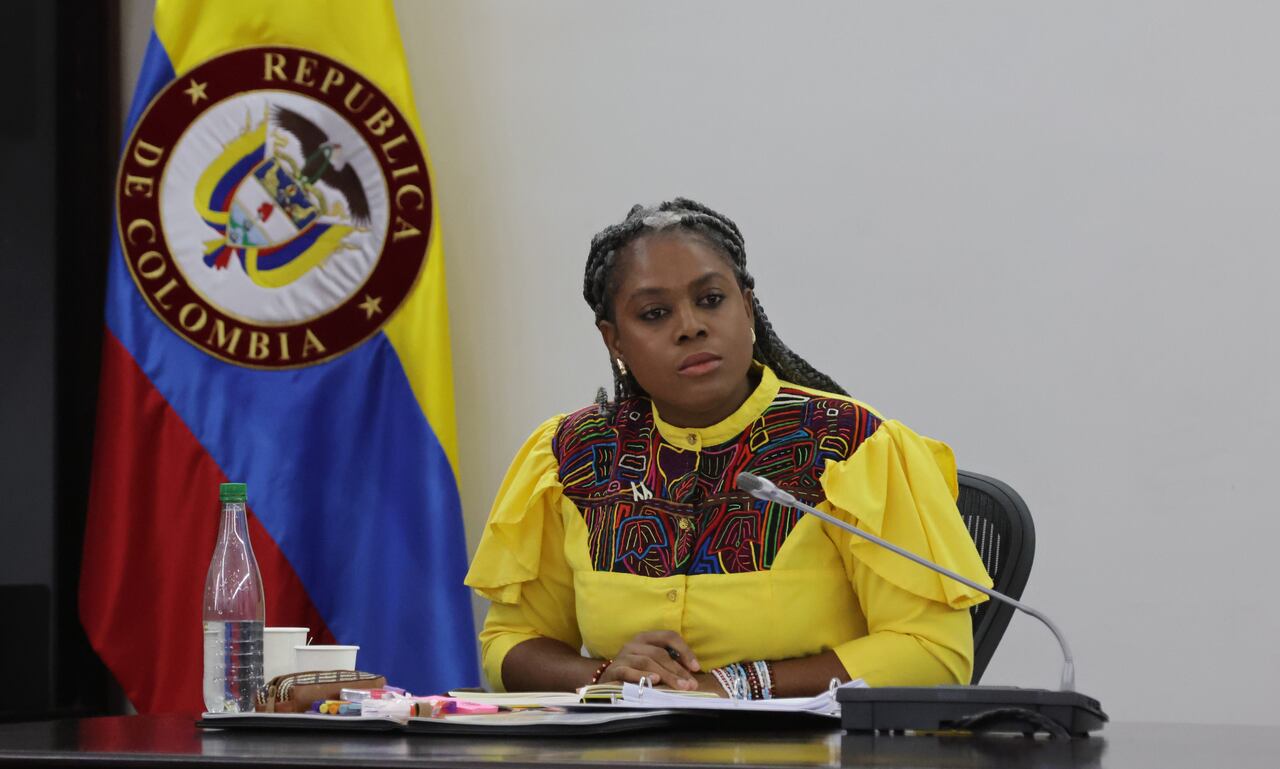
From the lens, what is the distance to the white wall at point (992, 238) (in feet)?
8.79

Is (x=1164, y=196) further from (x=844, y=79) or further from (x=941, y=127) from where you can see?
(x=844, y=79)

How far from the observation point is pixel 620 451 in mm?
2139

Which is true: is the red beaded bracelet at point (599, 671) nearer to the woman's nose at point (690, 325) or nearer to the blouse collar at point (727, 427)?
the blouse collar at point (727, 427)

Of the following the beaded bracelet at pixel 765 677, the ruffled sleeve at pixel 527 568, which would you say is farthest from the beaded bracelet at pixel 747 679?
the ruffled sleeve at pixel 527 568

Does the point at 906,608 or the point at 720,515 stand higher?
the point at 720,515

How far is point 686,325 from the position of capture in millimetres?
2021

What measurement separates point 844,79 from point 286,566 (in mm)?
1536

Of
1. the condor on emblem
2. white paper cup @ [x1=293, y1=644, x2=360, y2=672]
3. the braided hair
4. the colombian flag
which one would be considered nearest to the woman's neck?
the braided hair

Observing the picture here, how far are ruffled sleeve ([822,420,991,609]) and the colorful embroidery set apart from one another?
5 centimetres

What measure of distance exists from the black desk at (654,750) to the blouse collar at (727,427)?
0.76m

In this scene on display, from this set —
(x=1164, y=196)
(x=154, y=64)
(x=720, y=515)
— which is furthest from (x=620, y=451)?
(x=154, y=64)

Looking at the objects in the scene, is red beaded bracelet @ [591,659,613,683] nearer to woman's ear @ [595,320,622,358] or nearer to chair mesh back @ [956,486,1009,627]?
woman's ear @ [595,320,622,358]

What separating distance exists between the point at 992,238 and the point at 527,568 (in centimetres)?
124

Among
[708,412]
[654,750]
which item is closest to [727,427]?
[708,412]
